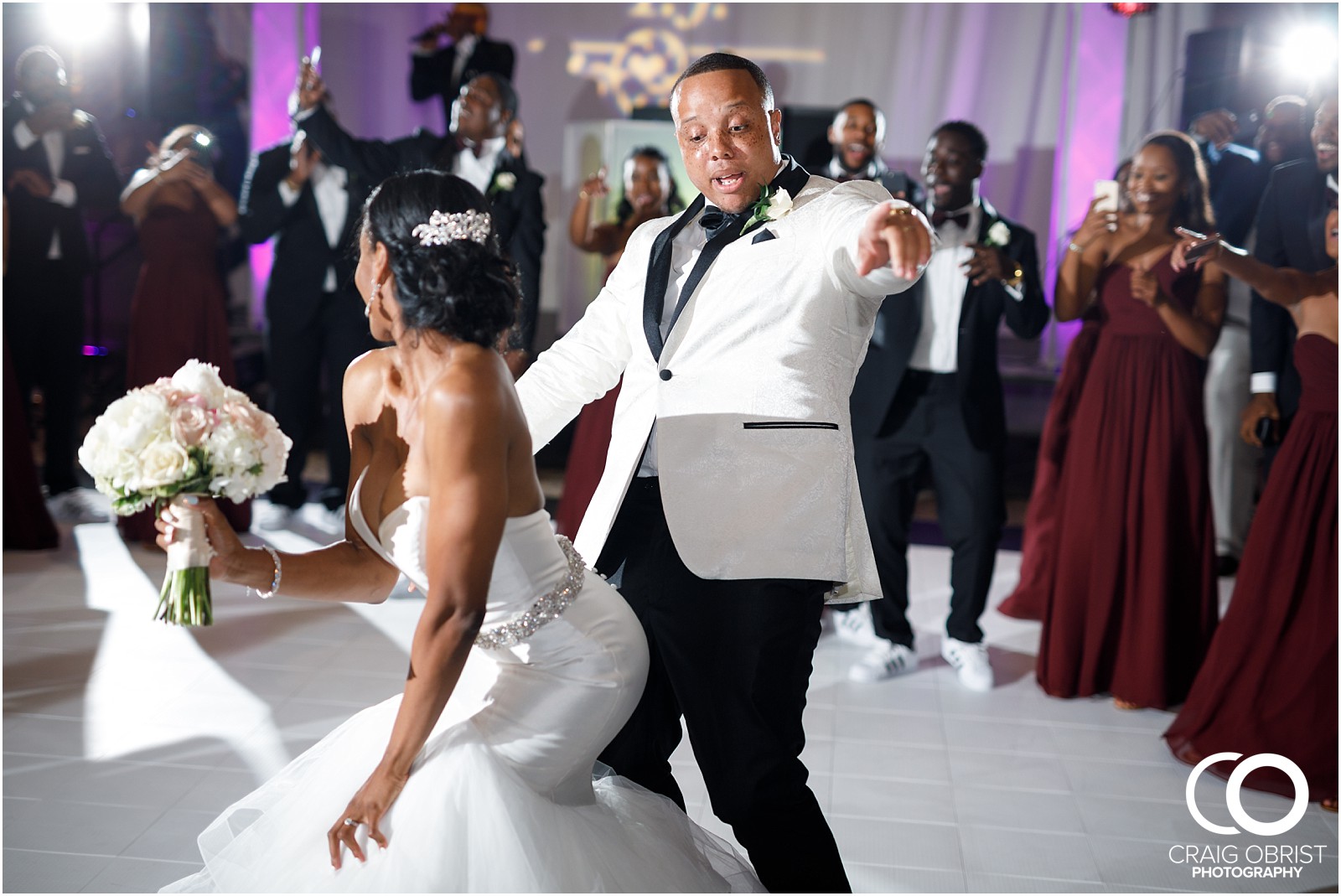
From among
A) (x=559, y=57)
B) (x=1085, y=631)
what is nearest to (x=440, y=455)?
(x=1085, y=631)

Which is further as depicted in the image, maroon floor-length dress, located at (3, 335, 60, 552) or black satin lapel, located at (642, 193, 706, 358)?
maroon floor-length dress, located at (3, 335, 60, 552)

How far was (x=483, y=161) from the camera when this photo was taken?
5410mm

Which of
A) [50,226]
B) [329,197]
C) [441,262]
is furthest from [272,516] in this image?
[441,262]

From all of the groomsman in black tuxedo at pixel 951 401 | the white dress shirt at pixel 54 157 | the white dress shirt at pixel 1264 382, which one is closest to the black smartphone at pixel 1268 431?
the white dress shirt at pixel 1264 382

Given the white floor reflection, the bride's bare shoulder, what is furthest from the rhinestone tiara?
the white floor reflection

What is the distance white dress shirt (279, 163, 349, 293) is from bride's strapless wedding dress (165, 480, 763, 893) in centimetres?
415

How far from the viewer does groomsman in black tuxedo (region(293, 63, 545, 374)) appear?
209 inches

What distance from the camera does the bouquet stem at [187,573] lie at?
5.35 ft

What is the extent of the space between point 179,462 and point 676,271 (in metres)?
0.95

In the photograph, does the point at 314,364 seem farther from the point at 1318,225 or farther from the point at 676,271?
the point at 1318,225

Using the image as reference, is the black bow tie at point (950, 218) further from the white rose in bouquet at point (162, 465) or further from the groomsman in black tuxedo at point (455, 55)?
the groomsman in black tuxedo at point (455, 55)

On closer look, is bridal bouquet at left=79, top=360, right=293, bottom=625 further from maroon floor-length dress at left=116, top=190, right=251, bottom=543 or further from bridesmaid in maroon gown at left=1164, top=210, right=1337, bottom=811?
maroon floor-length dress at left=116, top=190, right=251, bottom=543

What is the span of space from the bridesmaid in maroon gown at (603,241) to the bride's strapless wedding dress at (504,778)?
3110 millimetres

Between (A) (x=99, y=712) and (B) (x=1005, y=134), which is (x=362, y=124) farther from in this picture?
(A) (x=99, y=712)
